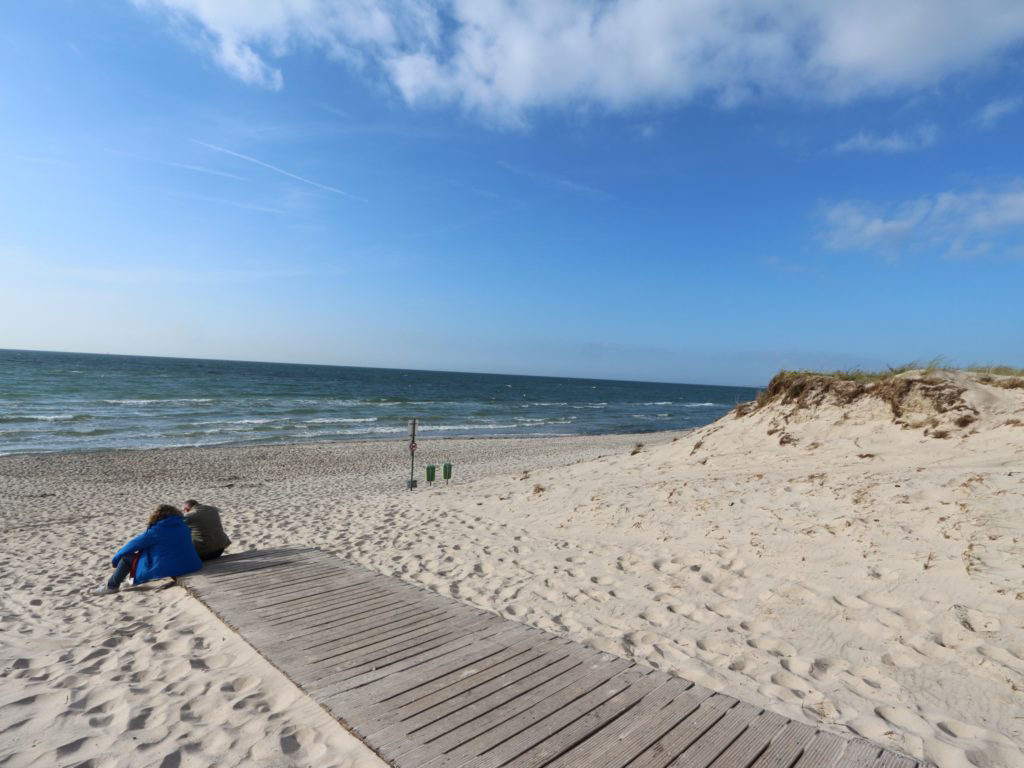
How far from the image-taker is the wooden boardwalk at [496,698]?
9.84 ft

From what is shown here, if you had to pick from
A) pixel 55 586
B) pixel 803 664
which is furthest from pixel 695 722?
pixel 55 586

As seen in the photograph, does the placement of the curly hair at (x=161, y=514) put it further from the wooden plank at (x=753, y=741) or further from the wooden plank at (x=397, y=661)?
the wooden plank at (x=753, y=741)

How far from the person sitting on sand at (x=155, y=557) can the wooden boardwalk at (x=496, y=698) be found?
1.31 metres

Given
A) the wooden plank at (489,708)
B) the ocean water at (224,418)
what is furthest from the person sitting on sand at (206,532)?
the ocean water at (224,418)

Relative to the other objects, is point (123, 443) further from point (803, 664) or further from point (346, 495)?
point (803, 664)

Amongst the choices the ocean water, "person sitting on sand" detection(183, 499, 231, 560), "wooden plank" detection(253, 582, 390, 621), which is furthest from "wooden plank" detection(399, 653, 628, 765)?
the ocean water

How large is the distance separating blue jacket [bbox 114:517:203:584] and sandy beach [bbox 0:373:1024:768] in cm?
29

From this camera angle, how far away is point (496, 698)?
352cm

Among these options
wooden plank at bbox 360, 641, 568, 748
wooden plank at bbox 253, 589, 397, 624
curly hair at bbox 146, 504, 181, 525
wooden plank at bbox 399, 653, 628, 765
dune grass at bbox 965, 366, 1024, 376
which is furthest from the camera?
dune grass at bbox 965, 366, 1024, 376

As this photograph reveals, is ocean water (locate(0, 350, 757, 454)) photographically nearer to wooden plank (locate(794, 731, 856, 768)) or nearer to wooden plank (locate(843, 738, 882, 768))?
wooden plank (locate(794, 731, 856, 768))

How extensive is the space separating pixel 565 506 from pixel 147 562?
6185mm

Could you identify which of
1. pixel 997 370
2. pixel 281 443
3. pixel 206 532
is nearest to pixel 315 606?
pixel 206 532

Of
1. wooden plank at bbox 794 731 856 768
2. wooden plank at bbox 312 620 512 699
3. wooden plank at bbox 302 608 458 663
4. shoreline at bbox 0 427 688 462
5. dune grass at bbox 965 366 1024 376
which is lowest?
shoreline at bbox 0 427 688 462

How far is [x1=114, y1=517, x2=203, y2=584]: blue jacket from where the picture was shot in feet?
20.0
